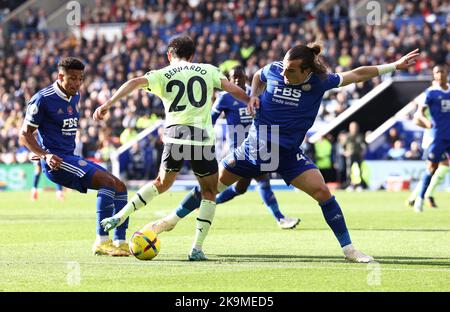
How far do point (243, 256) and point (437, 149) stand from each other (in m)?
8.48

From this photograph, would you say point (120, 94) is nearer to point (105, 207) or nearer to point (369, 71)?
point (105, 207)

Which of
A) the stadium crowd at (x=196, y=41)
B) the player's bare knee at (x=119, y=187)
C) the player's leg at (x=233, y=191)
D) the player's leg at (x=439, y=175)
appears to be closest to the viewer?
the player's bare knee at (x=119, y=187)

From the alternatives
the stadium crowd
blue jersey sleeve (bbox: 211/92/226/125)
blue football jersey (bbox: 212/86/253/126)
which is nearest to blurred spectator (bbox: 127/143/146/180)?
the stadium crowd

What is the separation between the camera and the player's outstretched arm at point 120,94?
1038cm

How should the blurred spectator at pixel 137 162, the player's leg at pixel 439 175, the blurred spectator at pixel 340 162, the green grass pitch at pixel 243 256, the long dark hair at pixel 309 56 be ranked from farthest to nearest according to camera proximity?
the blurred spectator at pixel 137 162, the blurred spectator at pixel 340 162, the player's leg at pixel 439 175, the long dark hair at pixel 309 56, the green grass pitch at pixel 243 256

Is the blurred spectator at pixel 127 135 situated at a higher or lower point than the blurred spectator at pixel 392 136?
lower

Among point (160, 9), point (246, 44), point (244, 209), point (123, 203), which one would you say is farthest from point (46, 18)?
point (123, 203)

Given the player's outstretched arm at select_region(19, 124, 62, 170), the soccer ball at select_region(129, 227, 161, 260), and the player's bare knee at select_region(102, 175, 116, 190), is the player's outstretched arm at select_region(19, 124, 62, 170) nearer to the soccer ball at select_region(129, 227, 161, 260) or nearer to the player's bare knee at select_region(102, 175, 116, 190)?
the player's bare knee at select_region(102, 175, 116, 190)

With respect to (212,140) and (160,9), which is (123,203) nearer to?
(212,140)

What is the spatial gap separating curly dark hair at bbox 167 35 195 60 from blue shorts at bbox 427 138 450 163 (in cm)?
888

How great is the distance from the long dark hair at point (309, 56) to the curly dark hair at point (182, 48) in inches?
46.4

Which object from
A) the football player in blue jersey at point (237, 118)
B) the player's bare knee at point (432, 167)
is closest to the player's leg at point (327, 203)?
the football player in blue jersey at point (237, 118)

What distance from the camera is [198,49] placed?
36125 millimetres

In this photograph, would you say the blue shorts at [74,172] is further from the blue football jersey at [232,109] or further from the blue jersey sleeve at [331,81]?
the blue football jersey at [232,109]
